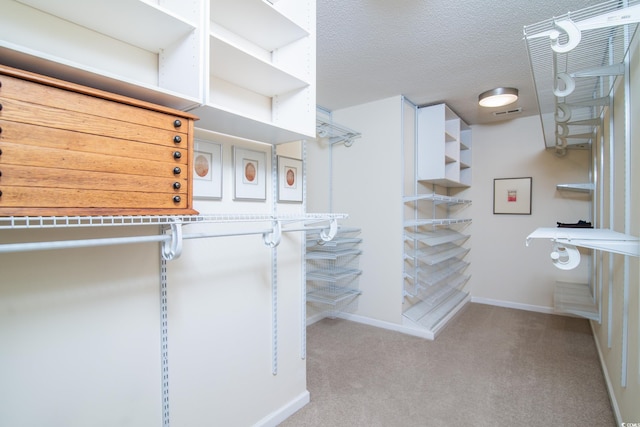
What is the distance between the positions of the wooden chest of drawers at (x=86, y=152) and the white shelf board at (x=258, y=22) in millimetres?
618

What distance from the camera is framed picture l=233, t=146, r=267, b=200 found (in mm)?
1616

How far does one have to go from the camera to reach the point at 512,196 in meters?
4.03

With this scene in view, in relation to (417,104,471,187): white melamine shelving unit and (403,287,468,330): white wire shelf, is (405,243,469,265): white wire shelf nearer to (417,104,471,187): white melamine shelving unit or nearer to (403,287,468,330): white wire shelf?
(403,287,468,330): white wire shelf

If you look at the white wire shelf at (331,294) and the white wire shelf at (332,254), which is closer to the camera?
the white wire shelf at (332,254)

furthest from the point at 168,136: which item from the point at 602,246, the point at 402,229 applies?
the point at 402,229

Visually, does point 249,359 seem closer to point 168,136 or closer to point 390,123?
point 168,136

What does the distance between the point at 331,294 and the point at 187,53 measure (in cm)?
262

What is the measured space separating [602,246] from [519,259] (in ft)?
10.6

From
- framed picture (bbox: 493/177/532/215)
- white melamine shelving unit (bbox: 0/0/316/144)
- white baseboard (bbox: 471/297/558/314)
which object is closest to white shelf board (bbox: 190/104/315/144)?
white melamine shelving unit (bbox: 0/0/316/144)

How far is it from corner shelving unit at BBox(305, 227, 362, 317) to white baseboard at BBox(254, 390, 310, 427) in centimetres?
112

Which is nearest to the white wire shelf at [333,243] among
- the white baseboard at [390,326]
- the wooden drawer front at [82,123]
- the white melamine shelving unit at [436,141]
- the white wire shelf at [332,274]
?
the white wire shelf at [332,274]

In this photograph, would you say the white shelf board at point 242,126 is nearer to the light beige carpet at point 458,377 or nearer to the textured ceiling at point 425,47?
the textured ceiling at point 425,47

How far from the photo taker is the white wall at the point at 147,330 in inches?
39.7

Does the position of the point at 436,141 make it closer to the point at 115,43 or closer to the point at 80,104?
the point at 115,43
